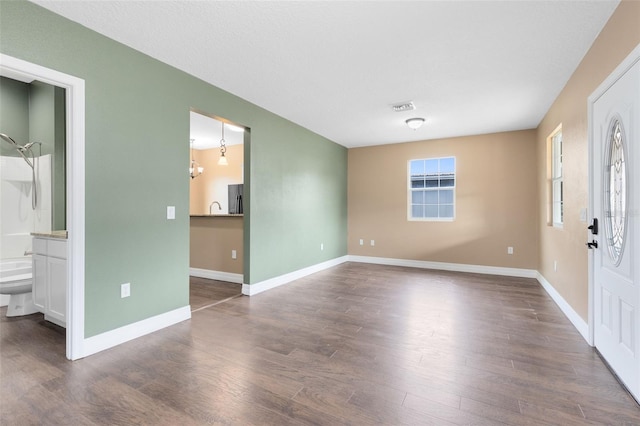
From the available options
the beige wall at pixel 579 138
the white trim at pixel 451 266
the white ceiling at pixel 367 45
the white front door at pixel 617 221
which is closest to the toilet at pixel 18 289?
the white ceiling at pixel 367 45

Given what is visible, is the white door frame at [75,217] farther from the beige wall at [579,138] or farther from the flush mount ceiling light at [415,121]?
the flush mount ceiling light at [415,121]

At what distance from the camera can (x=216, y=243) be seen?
4945mm

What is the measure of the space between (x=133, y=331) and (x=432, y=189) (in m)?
5.41

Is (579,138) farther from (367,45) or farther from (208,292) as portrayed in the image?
(208,292)

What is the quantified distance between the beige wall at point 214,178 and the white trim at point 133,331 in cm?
439

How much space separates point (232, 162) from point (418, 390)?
6.37 m

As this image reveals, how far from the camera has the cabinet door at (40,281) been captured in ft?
9.66

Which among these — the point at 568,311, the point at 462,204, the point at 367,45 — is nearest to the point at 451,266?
the point at 462,204

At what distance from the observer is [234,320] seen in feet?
10.3

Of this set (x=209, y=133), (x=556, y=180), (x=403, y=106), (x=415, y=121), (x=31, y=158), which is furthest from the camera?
(x=209, y=133)

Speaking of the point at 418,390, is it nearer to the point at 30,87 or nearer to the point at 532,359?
the point at 532,359

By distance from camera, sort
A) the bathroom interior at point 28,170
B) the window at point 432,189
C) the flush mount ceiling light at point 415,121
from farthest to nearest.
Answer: the window at point 432,189, the flush mount ceiling light at point 415,121, the bathroom interior at point 28,170

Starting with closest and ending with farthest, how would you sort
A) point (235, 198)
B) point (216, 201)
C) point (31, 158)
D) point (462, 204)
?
point (31, 158)
point (462, 204)
point (235, 198)
point (216, 201)

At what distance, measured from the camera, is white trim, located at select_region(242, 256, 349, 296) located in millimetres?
4066
